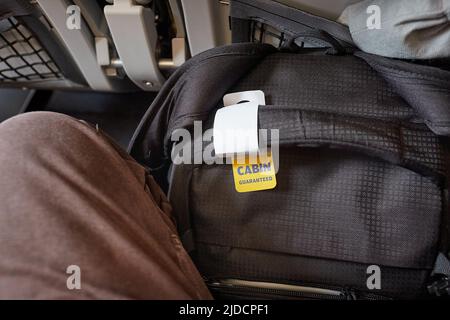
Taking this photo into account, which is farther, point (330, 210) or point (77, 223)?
point (330, 210)

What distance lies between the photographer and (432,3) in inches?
23.1

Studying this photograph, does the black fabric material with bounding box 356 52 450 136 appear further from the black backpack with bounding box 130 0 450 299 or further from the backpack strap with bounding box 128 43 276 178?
the backpack strap with bounding box 128 43 276 178

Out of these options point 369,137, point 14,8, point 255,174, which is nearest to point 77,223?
point 255,174

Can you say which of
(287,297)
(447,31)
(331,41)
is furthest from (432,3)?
(287,297)

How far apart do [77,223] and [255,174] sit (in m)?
0.26

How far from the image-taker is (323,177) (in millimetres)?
642

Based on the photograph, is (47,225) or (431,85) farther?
(431,85)

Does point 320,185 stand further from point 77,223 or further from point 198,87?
point 77,223

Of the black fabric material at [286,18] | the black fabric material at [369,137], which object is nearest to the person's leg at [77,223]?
the black fabric material at [369,137]

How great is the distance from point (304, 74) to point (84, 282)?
0.44 metres

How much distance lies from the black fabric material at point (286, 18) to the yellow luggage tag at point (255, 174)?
218mm

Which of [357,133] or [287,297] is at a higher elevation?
[357,133]

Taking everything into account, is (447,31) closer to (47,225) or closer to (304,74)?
(304,74)
